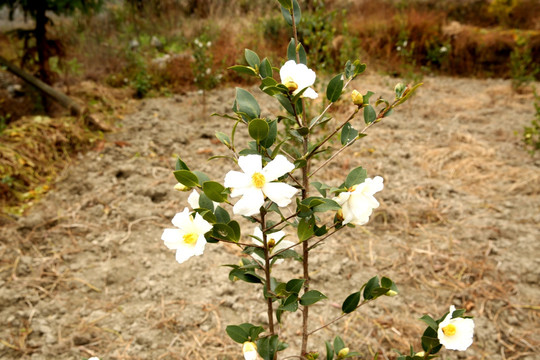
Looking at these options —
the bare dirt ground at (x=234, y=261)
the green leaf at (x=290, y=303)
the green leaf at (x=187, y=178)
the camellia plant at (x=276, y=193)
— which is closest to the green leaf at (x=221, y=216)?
the camellia plant at (x=276, y=193)

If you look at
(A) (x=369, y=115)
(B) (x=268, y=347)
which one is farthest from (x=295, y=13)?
(B) (x=268, y=347)

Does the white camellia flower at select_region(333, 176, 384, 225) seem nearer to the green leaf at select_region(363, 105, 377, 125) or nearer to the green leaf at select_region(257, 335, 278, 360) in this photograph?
the green leaf at select_region(363, 105, 377, 125)

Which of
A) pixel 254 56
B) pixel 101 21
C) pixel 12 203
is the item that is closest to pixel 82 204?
pixel 12 203

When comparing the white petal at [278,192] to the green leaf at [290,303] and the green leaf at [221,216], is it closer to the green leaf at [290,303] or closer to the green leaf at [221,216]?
the green leaf at [221,216]

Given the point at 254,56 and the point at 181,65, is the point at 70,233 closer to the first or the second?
the point at 254,56

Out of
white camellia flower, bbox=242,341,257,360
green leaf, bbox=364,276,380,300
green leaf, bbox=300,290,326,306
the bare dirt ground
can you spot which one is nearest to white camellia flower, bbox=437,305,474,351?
green leaf, bbox=364,276,380,300
